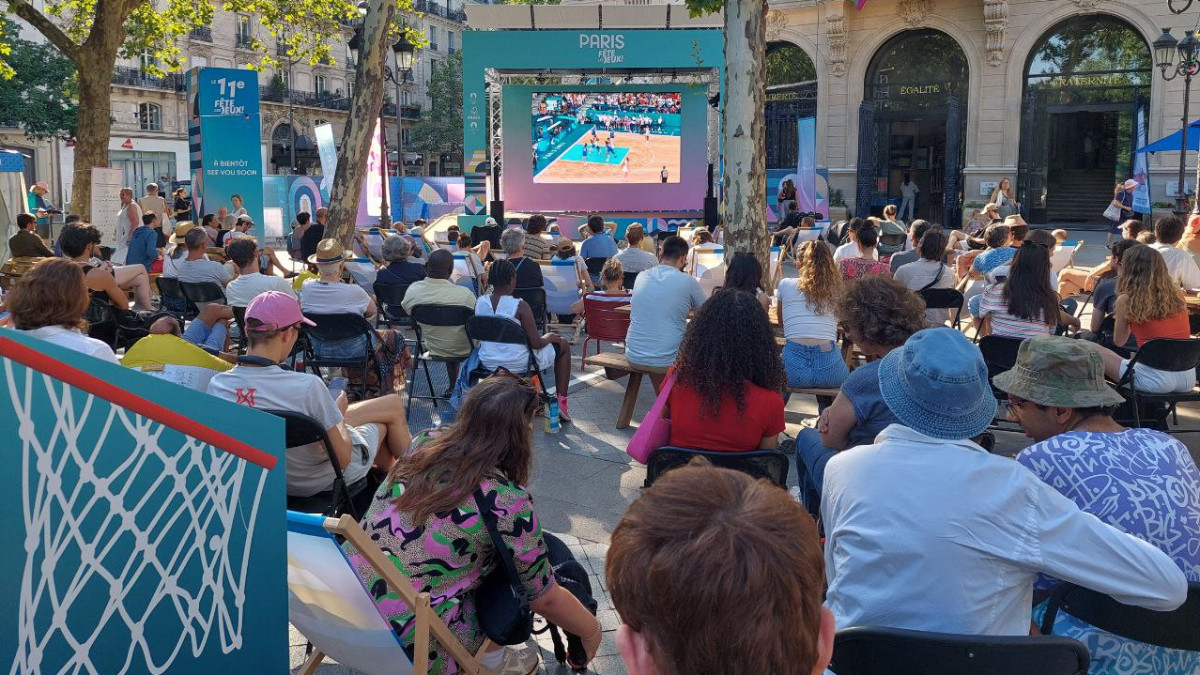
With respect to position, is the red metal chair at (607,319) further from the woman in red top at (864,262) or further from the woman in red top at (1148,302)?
the woman in red top at (1148,302)

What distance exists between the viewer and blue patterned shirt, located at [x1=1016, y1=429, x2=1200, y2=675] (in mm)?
2465

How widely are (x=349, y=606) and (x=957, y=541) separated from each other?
4.75 feet

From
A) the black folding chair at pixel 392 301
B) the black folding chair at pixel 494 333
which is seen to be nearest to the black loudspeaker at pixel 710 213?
the black folding chair at pixel 392 301

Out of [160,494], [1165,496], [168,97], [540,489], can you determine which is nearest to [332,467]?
[540,489]

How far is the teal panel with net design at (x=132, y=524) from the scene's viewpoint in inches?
59.1

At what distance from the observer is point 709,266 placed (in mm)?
10938

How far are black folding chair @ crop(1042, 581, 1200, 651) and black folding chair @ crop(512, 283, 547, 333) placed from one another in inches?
266

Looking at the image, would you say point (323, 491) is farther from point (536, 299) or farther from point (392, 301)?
point (536, 299)

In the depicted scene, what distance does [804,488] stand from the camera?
164 inches

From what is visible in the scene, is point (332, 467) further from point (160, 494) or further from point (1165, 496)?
point (1165, 496)

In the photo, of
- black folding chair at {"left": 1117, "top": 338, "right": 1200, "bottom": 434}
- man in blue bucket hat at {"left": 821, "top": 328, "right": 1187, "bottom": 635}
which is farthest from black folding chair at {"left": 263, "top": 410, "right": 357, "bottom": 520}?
black folding chair at {"left": 1117, "top": 338, "right": 1200, "bottom": 434}

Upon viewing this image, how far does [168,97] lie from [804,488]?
5023cm

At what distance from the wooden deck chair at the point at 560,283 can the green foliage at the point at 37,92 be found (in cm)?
3174

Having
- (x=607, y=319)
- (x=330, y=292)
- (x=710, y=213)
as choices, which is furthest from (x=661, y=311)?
(x=710, y=213)
